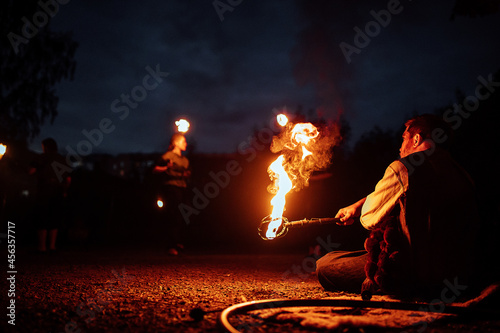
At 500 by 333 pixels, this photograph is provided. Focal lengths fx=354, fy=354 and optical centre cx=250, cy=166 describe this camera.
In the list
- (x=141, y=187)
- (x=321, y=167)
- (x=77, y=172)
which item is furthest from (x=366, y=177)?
(x=77, y=172)

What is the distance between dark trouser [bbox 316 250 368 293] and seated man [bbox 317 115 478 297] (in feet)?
1.27

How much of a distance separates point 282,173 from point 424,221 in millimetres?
2127

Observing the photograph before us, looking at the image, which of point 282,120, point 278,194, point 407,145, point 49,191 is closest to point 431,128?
point 407,145

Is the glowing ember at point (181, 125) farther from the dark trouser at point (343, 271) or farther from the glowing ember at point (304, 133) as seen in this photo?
the dark trouser at point (343, 271)

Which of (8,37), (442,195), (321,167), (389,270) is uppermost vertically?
(8,37)

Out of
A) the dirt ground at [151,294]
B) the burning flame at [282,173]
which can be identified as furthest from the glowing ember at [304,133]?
the dirt ground at [151,294]

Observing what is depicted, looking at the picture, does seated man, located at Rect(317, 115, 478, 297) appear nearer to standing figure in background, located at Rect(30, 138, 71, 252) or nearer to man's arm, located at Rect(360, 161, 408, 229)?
man's arm, located at Rect(360, 161, 408, 229)

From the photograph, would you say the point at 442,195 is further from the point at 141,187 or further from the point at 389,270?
the point at 141,187

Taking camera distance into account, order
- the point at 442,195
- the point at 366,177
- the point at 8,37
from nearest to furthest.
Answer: the point at 442,195, the point at 366,177, the point at 8,37

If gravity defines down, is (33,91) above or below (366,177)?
above

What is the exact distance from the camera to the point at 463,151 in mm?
7684

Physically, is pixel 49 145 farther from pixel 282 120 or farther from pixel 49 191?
pixel 282 120

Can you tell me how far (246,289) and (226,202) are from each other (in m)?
12.4

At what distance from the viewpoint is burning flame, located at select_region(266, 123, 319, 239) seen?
Result: 425 centimetres
